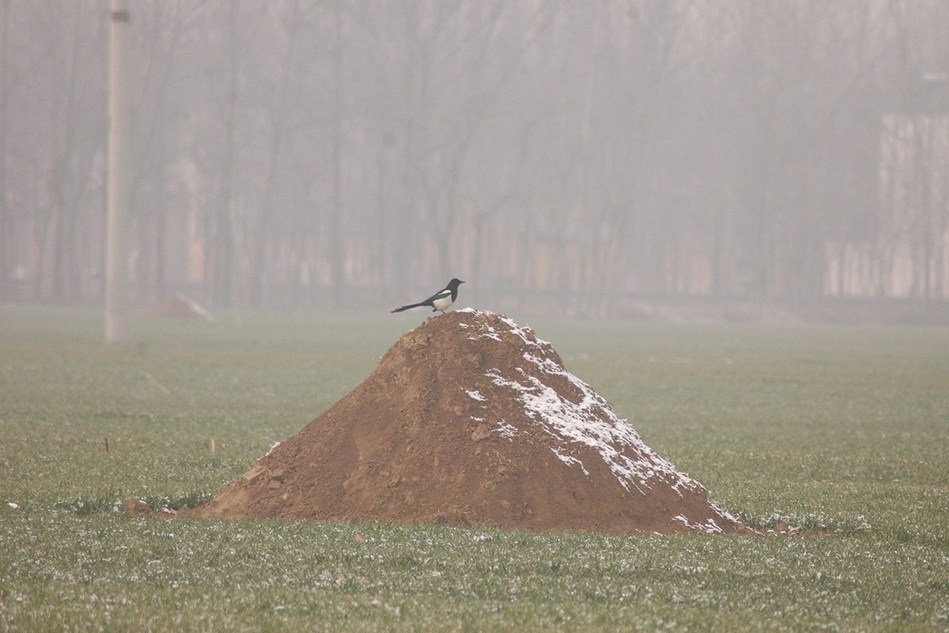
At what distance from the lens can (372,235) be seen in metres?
101

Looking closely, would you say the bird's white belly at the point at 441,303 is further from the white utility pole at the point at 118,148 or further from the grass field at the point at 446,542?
the white utility pole at the point at 118,148

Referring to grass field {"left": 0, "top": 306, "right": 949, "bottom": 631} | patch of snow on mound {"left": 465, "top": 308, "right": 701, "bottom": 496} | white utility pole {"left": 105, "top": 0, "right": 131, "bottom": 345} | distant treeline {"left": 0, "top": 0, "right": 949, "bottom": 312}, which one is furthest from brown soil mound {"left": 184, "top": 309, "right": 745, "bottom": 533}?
distant treeline {"left": 0, "top": 0, "right": 949, "bottom": 312}

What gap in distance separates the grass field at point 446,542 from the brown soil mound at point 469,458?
1.61 feet

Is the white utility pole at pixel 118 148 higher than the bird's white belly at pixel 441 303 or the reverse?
higher

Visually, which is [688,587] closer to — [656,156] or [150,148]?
[150,148]

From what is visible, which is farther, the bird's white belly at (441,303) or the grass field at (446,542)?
the bird's white belly at (441,303)

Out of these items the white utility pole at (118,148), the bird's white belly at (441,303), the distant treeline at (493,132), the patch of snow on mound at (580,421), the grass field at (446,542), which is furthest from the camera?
the distant treeline at (493,132)

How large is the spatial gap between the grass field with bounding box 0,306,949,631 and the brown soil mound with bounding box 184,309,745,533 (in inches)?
19.3

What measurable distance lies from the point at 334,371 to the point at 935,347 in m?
27.9

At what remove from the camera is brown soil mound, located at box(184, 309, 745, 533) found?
10.4 m

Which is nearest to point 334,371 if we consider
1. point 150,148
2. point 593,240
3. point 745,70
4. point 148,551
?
point 148,551

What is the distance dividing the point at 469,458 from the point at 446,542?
1257 millimetres

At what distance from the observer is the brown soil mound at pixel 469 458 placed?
10.4 metres

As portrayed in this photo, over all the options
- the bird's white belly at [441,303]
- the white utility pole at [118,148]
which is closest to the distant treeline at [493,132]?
the white utility pole at [118,148]
